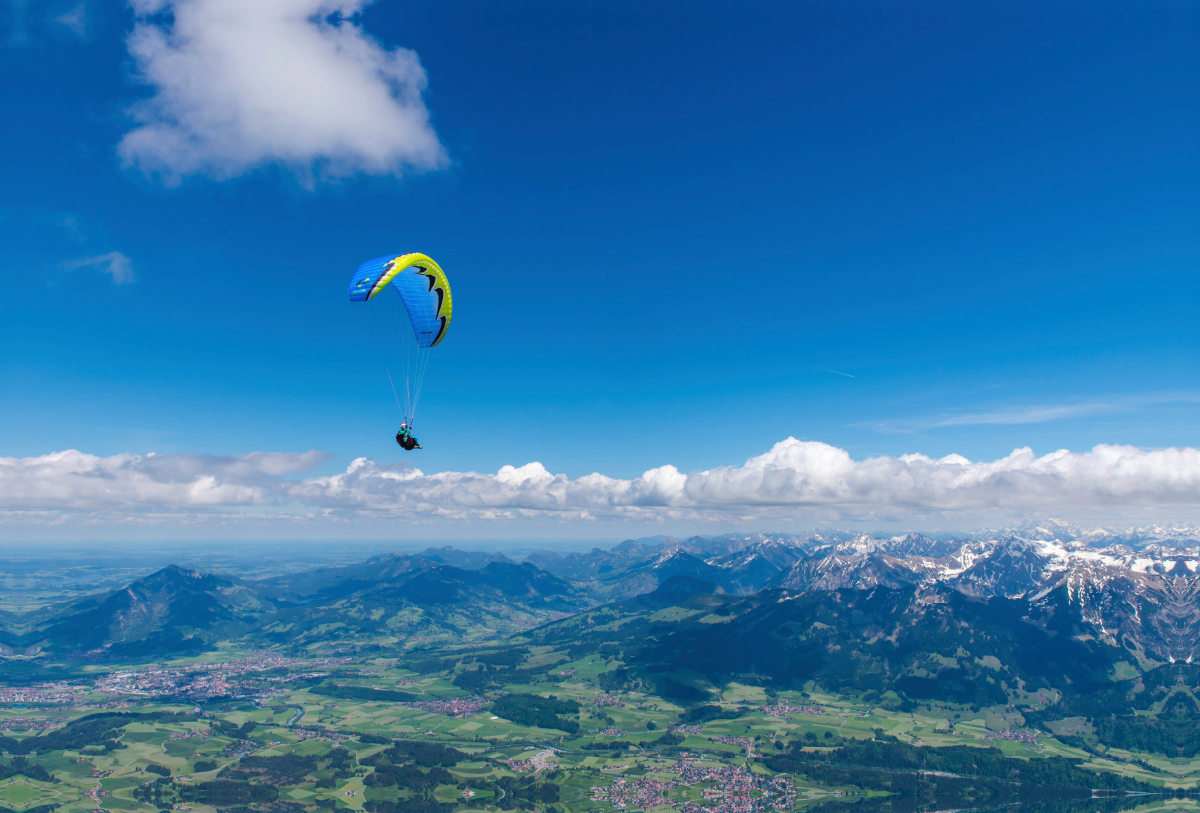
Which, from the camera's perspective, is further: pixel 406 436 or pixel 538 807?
pixel 538 807

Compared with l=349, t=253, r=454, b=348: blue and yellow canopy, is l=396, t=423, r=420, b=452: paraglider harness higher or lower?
lower

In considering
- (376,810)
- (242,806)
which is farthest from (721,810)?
(242,806)

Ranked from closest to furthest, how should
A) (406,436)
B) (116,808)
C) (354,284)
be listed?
(354,284) < (406,436) < (116,808)

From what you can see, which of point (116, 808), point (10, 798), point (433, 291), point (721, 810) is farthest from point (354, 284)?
point (10, 798)

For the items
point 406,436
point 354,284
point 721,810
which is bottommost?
point 721,810

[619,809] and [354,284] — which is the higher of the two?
[354,284]

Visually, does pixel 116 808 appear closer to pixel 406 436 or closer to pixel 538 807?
pixel 538 807

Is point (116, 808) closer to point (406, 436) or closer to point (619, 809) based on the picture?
point (619, 809)

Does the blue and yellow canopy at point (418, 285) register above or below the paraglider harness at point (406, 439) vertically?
above

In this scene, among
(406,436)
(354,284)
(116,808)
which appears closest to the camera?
(354,284)
